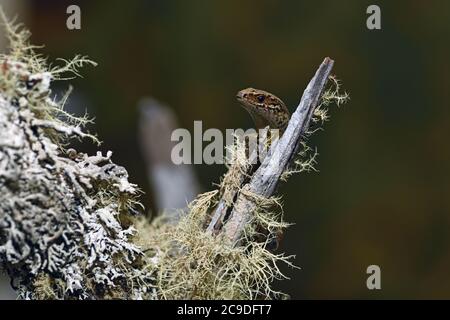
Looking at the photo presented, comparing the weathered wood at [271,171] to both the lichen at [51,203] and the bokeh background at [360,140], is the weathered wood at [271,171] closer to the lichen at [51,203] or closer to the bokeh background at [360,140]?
the lichen at [51,203]

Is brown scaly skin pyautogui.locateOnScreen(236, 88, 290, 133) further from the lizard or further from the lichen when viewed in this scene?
the lichen

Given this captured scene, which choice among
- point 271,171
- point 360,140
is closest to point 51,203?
point 271,171

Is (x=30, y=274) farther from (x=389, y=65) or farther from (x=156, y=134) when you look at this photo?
(x=389, y=65)

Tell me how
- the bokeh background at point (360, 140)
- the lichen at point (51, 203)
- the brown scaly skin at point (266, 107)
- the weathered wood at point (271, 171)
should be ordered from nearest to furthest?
the lichen at point (51, 203), the weathered wood at point (271, 171), the brown scaly skin at point (266, 107), the bokeh background at point (360, 140)

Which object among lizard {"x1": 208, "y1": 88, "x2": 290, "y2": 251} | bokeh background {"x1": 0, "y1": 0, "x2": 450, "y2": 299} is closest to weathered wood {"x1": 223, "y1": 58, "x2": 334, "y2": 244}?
lizard {"x1": 208, "y1": 88, "x2": 290, "y2": 251}

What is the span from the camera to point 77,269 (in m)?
1.09

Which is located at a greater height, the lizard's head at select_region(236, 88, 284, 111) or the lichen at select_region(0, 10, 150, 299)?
the lizard's head at select_region(236, 88, 284, 111)

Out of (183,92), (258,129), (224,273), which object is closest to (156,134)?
(183,92)

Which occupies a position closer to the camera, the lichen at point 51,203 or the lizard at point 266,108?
the lichen at point 51,203

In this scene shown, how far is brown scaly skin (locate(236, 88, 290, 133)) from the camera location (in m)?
1.39

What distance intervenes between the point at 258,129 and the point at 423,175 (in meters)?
2.22

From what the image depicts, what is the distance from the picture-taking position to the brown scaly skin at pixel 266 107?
1.39 metres

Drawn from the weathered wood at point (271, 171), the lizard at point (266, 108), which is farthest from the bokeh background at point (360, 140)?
the weathered wood at point (271, 171)

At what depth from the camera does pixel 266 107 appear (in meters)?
1.39
